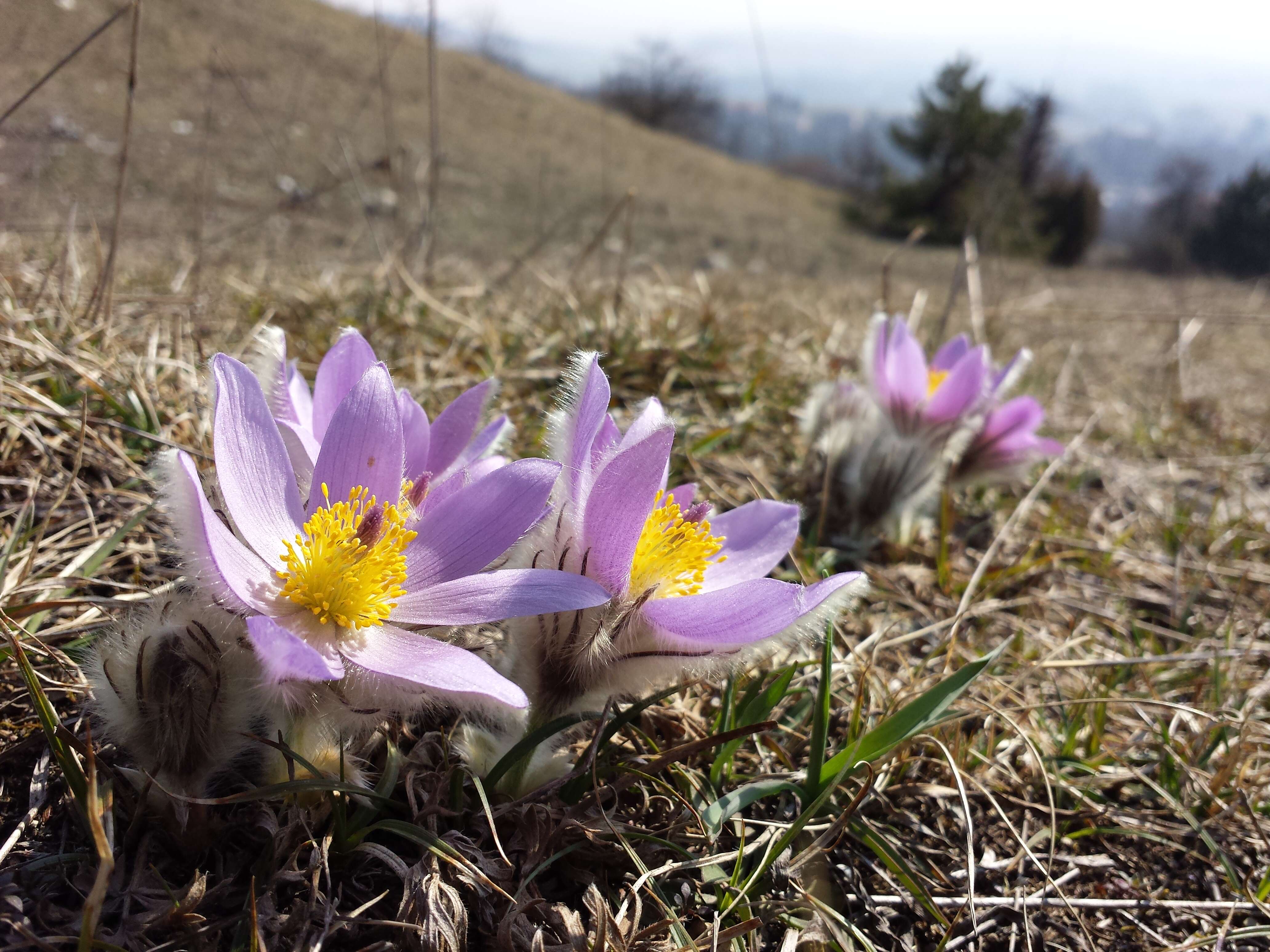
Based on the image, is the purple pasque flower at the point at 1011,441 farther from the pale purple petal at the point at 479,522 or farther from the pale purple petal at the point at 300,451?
the pale purple petal at the point at 300,451

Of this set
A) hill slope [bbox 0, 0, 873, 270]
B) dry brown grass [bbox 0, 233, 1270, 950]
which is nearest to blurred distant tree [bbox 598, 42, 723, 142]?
hill slope [bbox 0, 0, 873, 270]

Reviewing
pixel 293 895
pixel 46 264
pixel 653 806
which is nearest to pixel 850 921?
pixel 653 806

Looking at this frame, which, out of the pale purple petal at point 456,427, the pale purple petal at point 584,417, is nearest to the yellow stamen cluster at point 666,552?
the pale purple petal at point 584,417

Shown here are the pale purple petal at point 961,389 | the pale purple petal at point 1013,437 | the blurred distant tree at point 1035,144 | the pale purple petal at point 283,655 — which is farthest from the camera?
the blurred distant tree at point 1035,144

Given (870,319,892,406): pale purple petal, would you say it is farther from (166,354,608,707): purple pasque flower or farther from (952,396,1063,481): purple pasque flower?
(166,354,608,707): purple pasque flower

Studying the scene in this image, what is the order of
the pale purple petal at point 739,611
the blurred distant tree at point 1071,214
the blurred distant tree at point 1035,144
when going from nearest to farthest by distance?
the pale purple petal at point 739,611 → the blurred distant tree at point 1035,144 → the blurred distant tree at point 1071,214

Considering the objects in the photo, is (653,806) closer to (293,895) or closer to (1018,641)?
(293,895)
